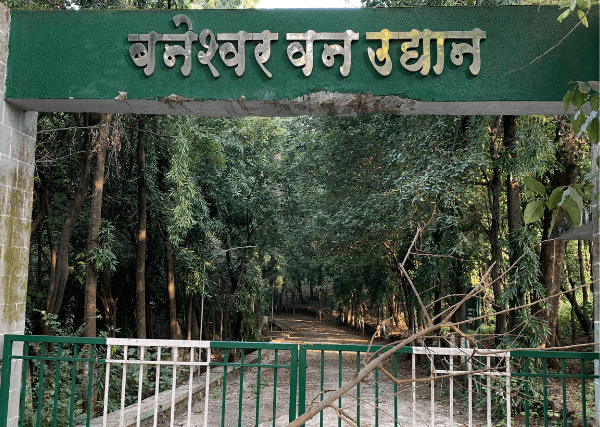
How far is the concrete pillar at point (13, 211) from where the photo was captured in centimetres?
396

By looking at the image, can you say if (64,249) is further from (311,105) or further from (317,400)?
(311,105)

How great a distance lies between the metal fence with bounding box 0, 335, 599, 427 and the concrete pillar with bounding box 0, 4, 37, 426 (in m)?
0.21

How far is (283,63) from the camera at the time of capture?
4031mm

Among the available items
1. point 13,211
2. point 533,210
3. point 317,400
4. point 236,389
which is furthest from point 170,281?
point 533,210

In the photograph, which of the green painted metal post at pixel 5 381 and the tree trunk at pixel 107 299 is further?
the tree trunk at pixel 107 299

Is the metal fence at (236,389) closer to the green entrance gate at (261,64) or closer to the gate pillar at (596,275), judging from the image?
the gate pillar at (596,275)

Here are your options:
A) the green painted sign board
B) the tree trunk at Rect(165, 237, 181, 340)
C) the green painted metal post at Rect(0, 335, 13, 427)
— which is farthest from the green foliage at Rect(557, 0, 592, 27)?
the tree trunk at Rect(165, 237, 181, 340)

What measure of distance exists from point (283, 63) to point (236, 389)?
32.4 ft

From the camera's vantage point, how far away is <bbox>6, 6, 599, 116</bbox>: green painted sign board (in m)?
3.89

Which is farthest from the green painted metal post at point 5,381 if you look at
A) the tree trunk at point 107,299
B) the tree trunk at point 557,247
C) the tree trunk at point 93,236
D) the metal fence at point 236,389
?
the tree trunk at point 107,299

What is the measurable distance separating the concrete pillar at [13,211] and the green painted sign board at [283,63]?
0.13 m

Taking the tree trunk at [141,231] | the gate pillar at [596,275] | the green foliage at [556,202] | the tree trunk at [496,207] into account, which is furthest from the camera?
the tree trunk at [141,231]

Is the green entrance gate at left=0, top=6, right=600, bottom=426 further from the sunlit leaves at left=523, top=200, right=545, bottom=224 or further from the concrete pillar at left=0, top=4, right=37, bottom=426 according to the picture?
the sunlit leaves at left=523, top=200, right=545, bottom=224

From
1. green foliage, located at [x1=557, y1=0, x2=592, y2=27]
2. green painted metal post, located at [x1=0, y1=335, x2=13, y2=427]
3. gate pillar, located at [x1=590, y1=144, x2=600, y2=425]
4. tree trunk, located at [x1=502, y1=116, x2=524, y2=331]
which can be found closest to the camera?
green foliage, located at [x1=557, y1=0, x2=592, y2=27]
